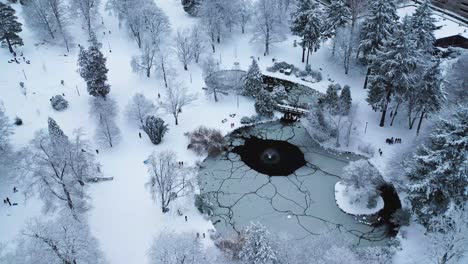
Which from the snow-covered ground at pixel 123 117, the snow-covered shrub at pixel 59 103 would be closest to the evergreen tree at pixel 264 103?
the snow-covered ground at pixel 123 117

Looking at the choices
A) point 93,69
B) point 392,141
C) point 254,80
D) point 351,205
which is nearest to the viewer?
point 351,205

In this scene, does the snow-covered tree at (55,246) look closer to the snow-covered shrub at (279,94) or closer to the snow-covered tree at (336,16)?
the snow-covered shrub at (279,94)

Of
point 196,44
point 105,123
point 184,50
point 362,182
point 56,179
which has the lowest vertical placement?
point 362,182

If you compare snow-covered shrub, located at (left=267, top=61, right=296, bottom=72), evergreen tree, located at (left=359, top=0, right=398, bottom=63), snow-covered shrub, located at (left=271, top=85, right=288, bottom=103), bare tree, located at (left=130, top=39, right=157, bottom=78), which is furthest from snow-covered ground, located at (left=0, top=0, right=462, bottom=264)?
evergreen tree, located at (left=359, top=0, right=398, bottom=63)

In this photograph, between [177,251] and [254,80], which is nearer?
[177,251]

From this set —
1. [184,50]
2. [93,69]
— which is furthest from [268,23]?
[93,69]

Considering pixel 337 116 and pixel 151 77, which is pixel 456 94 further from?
pixel 151 77

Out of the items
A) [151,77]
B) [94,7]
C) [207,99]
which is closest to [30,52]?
[94,7]

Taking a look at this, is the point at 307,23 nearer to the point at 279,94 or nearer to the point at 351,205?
the point at 279,94
